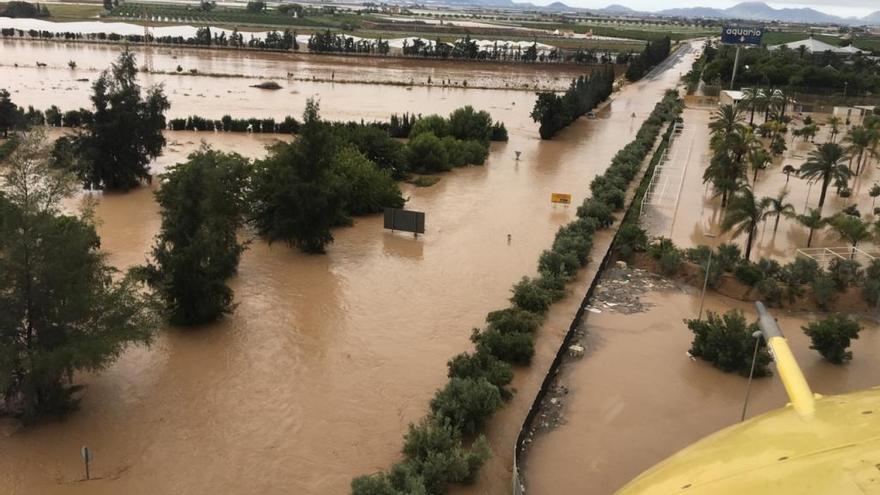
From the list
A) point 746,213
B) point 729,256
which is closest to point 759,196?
point 746,213

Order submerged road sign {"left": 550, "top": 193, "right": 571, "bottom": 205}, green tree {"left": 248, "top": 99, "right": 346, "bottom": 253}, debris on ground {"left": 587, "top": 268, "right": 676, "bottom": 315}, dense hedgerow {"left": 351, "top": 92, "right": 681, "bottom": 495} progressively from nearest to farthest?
dense hedgerow {"left": 351, "top": 92, "right": 681, "bottom": 495}
debris on ground {"left": 587, "top": 268, "right": 676, "bottom": 315}
green tree {"left": 248, "top": 99, "right": 346, "bottom": 253}
submerged road sign {"left": 550, "top": 193, "right": 571, "bottom": 205}

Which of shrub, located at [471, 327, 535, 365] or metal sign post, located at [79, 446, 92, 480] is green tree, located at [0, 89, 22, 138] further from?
shrub, located at [471, 327, 535, 365]

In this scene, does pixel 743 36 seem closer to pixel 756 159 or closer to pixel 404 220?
pixel 756 159

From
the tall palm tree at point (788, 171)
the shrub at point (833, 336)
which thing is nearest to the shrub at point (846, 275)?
the shrub at point (833, 336)

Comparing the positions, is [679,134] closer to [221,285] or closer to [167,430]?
[221,285]

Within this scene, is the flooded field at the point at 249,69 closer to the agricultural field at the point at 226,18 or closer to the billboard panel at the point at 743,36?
the billboard panel at the point at 743,36

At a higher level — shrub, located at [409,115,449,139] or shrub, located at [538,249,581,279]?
shrub, located at [409,115,449,139]

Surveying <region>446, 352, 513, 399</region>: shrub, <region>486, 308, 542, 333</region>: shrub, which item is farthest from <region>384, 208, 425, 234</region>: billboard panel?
<region>446, 352, 513, 399</region>: shrub

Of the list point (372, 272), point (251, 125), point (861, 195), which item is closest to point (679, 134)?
point (861, 195)
